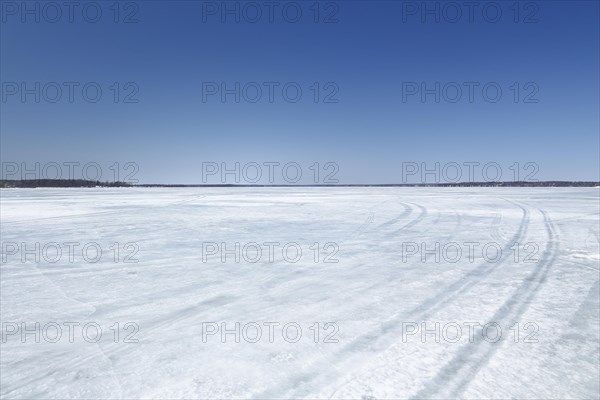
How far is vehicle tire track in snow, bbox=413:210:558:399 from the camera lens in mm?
1800

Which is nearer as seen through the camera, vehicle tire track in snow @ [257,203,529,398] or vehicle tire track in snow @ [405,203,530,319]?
vehicle tire track in snow @ [257,203,529,398]

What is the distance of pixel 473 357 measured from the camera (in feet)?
6.98

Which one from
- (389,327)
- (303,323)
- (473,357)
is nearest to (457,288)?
(389,327)

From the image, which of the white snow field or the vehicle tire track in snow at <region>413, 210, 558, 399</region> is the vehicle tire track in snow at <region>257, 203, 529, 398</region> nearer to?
the white snow field

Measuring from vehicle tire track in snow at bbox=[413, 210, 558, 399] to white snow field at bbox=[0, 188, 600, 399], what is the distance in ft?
0.04

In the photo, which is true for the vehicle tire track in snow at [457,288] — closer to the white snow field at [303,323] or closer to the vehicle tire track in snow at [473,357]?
the white snow field at [303,323]

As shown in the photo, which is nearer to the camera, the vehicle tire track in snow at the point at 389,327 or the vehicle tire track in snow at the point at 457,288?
the vehicle tire track in snow at the point at 389,327

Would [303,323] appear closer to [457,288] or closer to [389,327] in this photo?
[389,327]

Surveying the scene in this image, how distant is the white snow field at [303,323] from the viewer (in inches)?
73.5

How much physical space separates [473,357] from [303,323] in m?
1.12

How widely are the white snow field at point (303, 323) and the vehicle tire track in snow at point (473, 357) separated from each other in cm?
1

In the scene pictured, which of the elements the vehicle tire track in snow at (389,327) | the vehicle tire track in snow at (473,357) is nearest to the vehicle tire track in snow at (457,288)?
the vehicle tire track in snow at (389,327)

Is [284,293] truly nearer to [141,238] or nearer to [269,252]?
[269,252]

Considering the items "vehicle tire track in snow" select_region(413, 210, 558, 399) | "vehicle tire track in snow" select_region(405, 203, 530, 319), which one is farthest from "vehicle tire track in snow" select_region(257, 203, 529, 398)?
"vehicle tire track in snow" select_region(413, 210, 558, 399)
